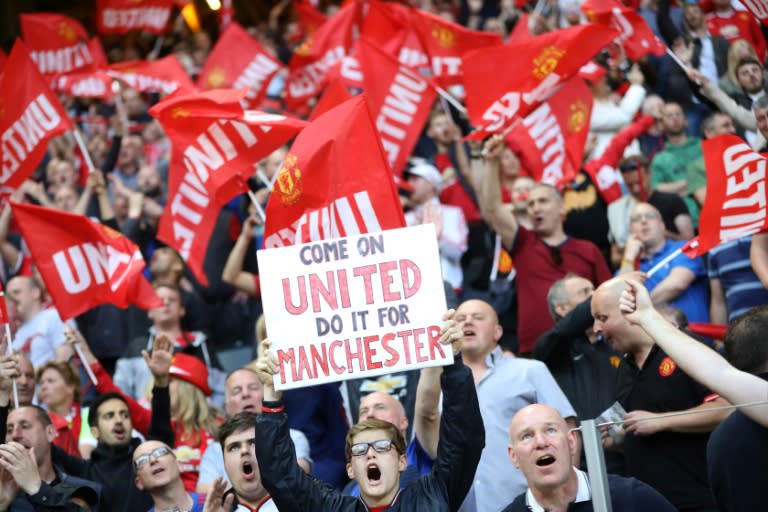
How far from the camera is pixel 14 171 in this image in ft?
31.0

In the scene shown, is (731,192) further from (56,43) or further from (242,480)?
(56,43)

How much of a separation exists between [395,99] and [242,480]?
4.74 meters

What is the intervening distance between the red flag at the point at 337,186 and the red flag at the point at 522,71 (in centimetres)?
176

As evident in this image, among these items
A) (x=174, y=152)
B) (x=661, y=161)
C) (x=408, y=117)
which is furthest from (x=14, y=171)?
(x=661, y=161)

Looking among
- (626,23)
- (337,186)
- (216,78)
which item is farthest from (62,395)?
(216,78)

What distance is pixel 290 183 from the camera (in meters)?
7.11

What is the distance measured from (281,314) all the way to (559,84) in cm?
387

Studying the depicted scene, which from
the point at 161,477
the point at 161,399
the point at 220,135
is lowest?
the point at 161,477

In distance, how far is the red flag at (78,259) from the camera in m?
8.64

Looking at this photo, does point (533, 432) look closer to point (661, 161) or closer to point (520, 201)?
point (520, 201)

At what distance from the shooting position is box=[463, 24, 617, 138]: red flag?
879cm

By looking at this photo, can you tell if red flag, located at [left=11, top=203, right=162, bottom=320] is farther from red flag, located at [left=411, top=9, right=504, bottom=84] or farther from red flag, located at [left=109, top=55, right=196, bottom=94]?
red flag, located at [left=411, top=9, right=504, bottom=84]

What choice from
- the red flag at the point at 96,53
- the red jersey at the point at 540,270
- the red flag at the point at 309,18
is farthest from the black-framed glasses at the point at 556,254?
the red flag at the point at 309,18

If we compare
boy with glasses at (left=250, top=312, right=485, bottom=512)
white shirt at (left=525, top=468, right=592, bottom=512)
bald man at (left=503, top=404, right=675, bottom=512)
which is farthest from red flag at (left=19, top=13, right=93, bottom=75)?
white shirt at (left=525, top=468, right=592, bottom=512)
